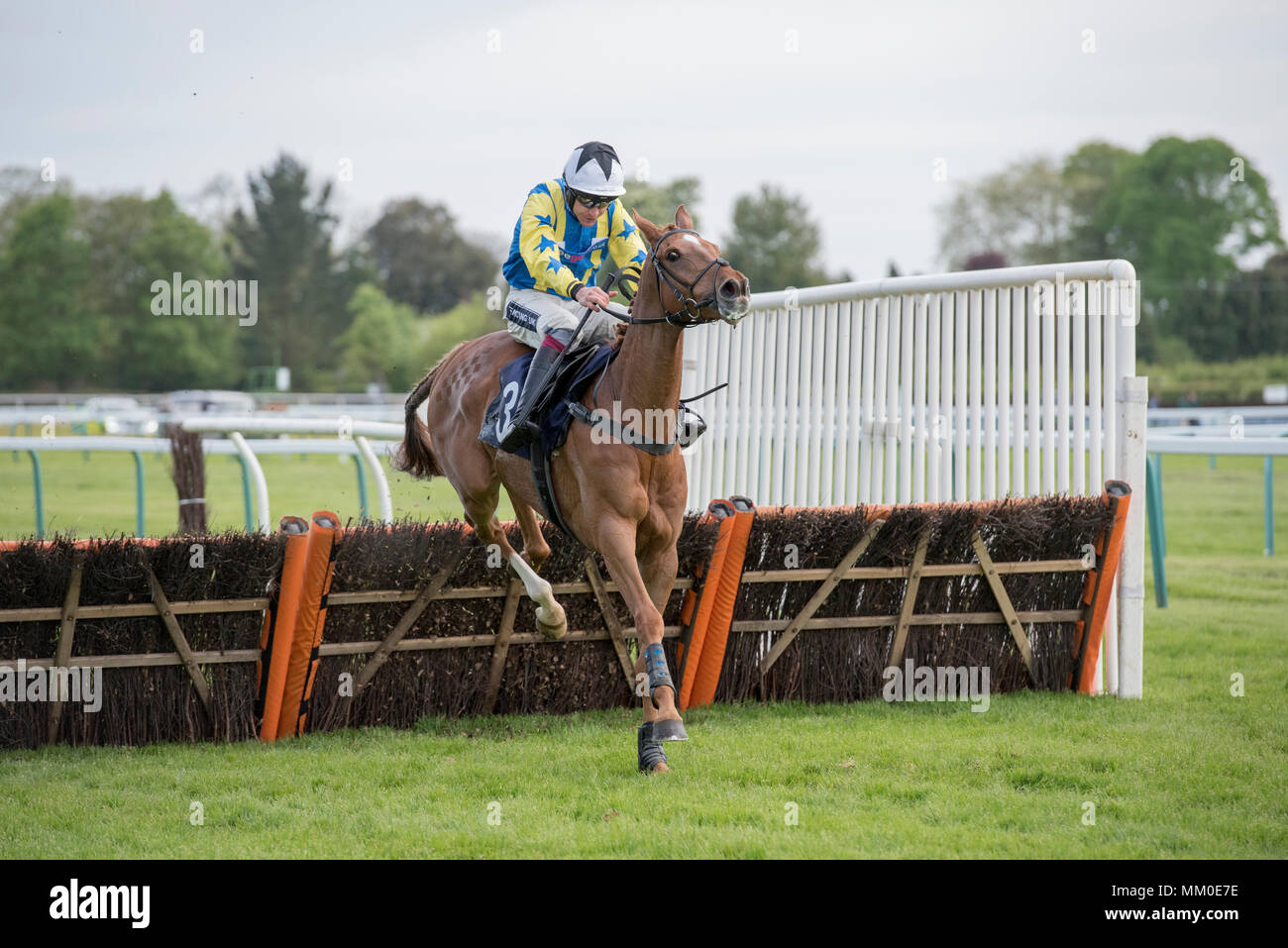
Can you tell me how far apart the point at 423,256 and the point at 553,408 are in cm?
6162

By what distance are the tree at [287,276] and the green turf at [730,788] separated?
168 feet

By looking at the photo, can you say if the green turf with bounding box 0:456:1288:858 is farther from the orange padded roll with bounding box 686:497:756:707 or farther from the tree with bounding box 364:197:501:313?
the tree with bounding box 364:197:501:313

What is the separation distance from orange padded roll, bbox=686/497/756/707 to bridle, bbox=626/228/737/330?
4.84ft

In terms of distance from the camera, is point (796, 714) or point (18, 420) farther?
point (18, 420)

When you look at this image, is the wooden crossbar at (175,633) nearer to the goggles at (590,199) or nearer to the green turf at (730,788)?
the green turf at (730,788)

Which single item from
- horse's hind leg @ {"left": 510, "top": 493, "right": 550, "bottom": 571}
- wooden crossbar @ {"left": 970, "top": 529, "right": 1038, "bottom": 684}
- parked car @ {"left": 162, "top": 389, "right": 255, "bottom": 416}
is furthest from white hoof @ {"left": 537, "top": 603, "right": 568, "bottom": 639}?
parked car @ {"left": 162, "top": 389, "right": 255, "bottom": 416}

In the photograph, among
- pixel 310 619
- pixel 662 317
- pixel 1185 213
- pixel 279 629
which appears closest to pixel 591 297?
pixel 662 317

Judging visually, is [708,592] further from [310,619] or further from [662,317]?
[310,619]

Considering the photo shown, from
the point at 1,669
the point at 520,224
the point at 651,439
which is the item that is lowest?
the point at 1,669

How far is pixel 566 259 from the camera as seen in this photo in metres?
5.76
